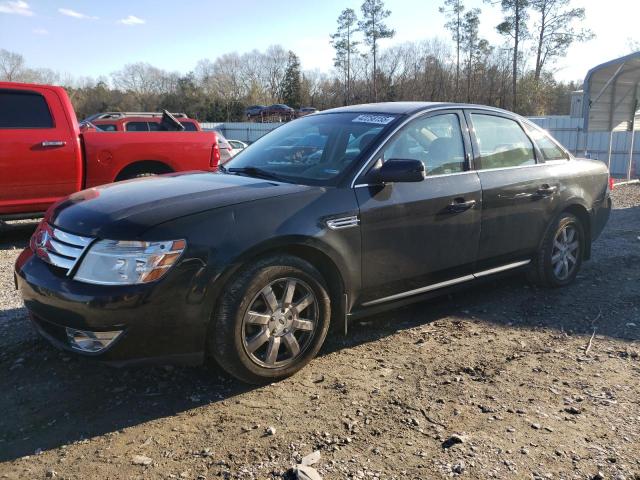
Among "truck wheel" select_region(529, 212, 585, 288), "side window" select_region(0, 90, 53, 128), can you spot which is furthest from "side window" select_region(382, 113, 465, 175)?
"side window" select_region(0, 90, 53, 128)

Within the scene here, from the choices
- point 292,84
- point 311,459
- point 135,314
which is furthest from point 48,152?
point 292,84

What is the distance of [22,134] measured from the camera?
6.58m

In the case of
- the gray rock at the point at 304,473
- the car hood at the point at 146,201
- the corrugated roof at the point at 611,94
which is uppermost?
the corrugated roof at the point at 611,94

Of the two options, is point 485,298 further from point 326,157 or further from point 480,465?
point 480,465

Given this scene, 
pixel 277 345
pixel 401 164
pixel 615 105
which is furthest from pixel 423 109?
pixel 615 105

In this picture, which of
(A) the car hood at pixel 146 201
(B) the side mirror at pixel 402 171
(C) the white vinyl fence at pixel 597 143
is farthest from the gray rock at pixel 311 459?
(C) the white vinyl fence at pixel 597 143

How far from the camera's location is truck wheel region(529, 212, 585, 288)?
5.06 meters

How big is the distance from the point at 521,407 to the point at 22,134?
248 inches

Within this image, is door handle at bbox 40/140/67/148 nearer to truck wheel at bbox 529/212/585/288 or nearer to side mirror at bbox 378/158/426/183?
side mirror at bbox 378/158/426/183

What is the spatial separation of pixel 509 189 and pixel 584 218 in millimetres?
1426

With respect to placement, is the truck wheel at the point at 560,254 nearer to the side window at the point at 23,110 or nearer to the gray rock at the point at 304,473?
the gray rock at the point at 304,473

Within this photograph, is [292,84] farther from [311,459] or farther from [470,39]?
[311,459]

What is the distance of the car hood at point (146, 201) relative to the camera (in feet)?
9.74

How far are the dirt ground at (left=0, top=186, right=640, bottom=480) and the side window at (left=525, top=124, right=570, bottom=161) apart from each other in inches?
63.2
